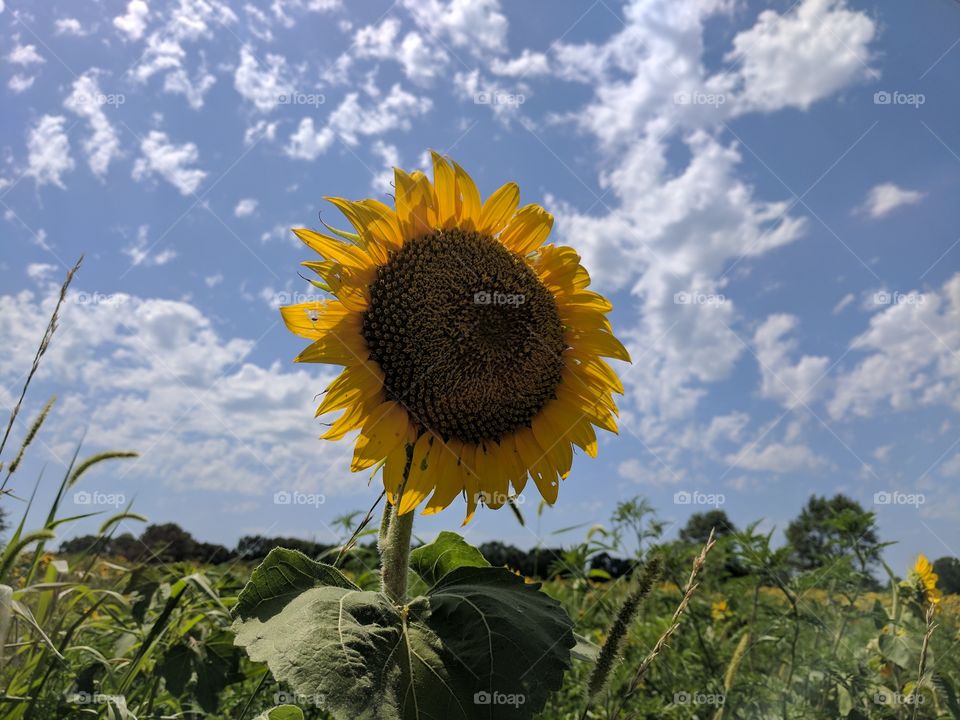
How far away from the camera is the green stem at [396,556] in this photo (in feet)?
8.08

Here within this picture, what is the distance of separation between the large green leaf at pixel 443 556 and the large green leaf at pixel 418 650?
1.23ft

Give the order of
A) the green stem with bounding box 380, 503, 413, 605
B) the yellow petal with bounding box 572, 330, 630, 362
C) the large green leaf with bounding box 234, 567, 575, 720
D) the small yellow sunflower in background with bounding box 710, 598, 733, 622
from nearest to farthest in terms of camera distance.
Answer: the large green leaf with bounding box 234, 567, 575, 720
the green stem with bounding box 380, 503, 413, 605
the yellow petal with bounding box 572, 330, 630, 362
the small yellow sunflower in background with bounding box 710, 598, 733, 622

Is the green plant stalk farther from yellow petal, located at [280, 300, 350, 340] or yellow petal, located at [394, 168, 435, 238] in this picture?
yellow petal, located at [394, 168, 435, 238]

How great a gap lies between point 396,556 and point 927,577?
3.73 m

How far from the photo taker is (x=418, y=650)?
2.21m

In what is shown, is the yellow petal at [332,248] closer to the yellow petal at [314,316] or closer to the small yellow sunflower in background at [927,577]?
the yellow petal at [314,316]

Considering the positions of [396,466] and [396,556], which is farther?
[396,466]

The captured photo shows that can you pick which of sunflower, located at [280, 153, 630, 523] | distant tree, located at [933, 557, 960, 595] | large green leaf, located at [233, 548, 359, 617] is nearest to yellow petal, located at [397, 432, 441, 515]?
Answer: sunflower, located at [280, 153, 630, 523]

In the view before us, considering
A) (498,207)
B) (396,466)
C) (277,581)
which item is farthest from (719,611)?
(277,581)

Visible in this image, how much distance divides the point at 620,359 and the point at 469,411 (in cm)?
85

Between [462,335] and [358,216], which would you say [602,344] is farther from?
[358,216]

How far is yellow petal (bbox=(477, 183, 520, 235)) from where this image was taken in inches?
124

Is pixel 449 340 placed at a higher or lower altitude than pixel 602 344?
lower

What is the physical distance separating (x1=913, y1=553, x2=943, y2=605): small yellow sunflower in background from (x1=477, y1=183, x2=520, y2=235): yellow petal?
3374 millimetres
